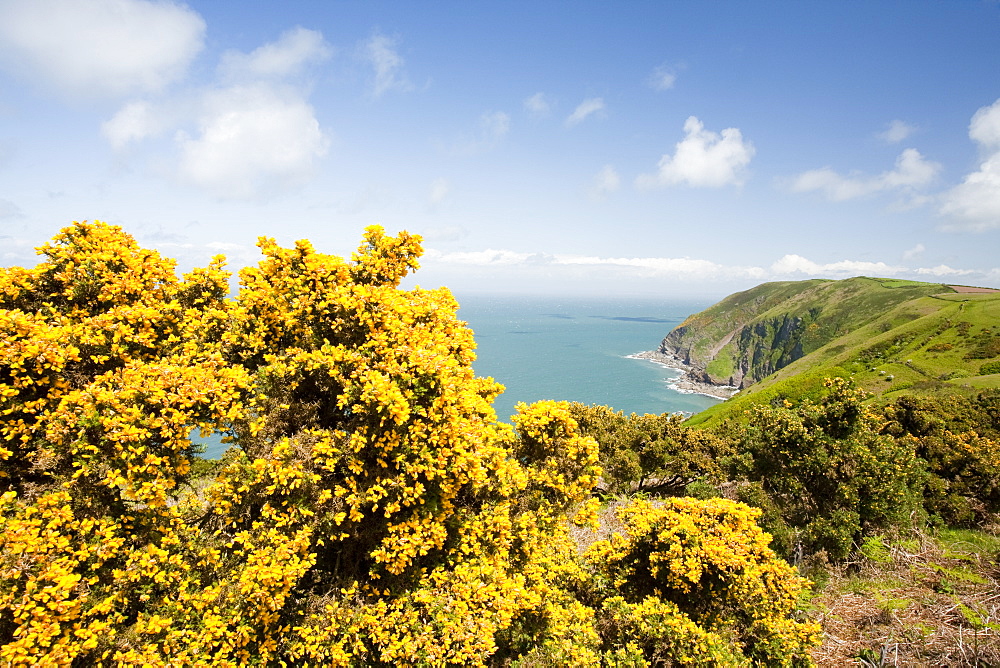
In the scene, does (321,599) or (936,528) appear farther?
(936,528)

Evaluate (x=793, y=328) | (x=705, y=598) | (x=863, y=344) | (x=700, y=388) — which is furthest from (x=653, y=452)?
(x=793, y=328)

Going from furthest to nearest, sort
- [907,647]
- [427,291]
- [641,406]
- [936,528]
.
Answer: [641,406]
[936,528]
[427,291]
[907,647]

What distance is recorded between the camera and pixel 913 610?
1093 cm

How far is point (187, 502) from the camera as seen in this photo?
32.7ft

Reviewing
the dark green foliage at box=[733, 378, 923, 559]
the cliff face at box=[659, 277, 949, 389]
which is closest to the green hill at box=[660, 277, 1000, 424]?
the cliff face at box=[659, 277, 949, 389]

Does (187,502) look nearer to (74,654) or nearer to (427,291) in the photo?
(74,654)

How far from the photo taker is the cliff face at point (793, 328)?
474ft

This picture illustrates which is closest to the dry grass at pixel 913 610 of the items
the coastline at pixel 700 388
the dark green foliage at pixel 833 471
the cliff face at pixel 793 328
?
the dark green foliage at pixel 833 471

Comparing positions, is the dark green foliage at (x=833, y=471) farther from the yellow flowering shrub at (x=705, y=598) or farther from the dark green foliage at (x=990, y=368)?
the dark green foliage at (x=990, y=368)

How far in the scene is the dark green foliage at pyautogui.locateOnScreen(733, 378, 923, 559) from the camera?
15250 mm

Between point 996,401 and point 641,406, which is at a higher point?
point 996,401

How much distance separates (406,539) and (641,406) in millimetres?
128815

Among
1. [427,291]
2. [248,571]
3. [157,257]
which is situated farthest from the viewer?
[427,291]

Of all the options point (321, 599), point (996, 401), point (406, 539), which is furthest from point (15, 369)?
point (996, 401)
